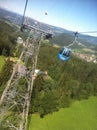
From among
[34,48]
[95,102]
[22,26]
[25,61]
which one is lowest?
[95,102]

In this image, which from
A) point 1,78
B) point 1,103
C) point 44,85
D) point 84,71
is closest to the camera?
point 1,103

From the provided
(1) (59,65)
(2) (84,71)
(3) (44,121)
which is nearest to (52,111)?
(3) (44,121)

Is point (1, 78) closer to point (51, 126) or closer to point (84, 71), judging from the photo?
point (51, 126)

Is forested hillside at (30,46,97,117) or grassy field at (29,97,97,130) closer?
grassy field at (29,97,97,130)

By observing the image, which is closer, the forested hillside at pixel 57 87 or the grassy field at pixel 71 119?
the grassy field at pixel 71 119

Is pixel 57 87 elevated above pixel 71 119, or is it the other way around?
pixel 57 87
